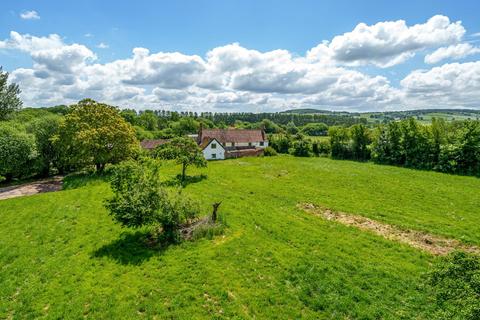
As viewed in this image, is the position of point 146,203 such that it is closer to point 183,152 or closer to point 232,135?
point 183,152

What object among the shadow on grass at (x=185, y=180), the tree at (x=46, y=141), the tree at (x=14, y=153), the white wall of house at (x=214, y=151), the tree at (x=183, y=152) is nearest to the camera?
the shadow on grass at (x=185, y=180)

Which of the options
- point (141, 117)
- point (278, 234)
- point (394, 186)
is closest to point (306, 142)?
point (394, 186)

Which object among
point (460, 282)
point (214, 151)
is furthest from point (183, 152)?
point (460, 282)

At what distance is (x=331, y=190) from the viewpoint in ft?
88.5

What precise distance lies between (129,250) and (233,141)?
4873cm

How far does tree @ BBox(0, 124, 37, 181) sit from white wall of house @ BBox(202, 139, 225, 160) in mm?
27157

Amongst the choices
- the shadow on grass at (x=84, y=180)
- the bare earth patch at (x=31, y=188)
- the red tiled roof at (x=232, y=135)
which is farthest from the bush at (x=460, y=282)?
the red tiled roof at (x=232, y=135)

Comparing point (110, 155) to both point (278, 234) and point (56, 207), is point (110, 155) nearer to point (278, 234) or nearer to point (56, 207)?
point (56, 207)

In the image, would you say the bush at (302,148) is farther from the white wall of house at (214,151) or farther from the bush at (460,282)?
the bush at (460,282)

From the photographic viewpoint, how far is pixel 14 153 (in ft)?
97.6

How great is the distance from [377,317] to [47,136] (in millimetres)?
41394

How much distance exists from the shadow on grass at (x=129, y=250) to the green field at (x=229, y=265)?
0.05 m

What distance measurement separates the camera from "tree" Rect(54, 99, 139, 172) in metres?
30.4

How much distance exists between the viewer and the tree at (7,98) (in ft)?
138
